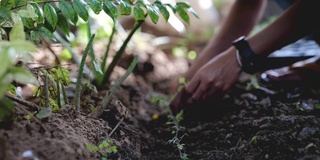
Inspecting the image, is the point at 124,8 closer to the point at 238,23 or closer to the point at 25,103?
the point at 25,103

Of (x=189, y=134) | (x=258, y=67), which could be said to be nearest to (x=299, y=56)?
(x=258, y=67)

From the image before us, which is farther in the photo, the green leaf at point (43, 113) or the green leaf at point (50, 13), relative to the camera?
the green leaf at point (50, 13)

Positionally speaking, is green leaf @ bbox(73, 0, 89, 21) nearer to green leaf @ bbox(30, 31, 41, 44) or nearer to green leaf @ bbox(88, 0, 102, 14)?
green leaf @ bbox(88, 0, 102, 14)

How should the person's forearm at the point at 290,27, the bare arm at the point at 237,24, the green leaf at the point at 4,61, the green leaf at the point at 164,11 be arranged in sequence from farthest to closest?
the bare arm at the point at 237,24, the person's forearm at the point at 290,27, the green leaf at the point at 164,11, the green leaf at the point at 4,61

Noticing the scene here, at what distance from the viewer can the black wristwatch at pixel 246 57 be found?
5.18 ft

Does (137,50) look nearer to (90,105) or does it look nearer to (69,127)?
(90,105)

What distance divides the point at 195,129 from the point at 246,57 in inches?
15.3

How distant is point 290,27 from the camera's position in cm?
149

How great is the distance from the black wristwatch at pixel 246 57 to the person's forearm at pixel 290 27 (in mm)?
23

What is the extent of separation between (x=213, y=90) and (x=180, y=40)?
1.35 metres

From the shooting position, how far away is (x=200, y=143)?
1289 mm

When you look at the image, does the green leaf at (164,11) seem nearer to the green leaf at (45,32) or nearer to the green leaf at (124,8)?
the green leaf at (124,8)

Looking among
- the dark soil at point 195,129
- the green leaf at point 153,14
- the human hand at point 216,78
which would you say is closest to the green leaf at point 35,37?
the dark soil at point 195,129

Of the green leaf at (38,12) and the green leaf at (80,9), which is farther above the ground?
the green leaf at (38,12)
